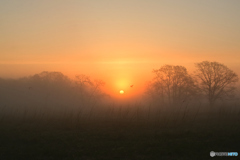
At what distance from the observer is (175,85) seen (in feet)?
137

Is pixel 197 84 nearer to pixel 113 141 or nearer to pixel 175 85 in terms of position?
pixel 175 85

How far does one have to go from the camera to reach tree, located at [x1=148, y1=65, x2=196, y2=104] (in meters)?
40.8

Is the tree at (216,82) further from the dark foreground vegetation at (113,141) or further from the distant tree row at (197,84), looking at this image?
the dark foreground vegetation at (113,141)

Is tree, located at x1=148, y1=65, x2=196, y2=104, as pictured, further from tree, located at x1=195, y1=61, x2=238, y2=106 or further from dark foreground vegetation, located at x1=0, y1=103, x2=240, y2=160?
dark foreground vegetation, located at x1=0, y1=103, x2=240, y2=160

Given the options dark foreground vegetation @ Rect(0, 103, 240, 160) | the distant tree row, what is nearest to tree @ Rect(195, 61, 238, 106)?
the distant tree row

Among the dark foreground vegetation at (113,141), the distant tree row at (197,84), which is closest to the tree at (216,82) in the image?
the distant tree row at (197,84)

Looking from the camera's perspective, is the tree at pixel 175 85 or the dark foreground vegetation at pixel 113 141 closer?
the dark foreground vegetation at pixel 113 141

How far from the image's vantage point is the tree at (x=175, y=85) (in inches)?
1608

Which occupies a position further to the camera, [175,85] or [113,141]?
[175,85]

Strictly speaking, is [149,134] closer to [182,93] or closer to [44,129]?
[44,129]

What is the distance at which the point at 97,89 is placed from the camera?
5778 cm

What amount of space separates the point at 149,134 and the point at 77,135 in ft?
13.7

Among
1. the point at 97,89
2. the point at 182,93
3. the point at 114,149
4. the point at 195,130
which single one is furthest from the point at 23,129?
the point at 97,89

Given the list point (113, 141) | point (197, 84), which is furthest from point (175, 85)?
point (113, 141)
